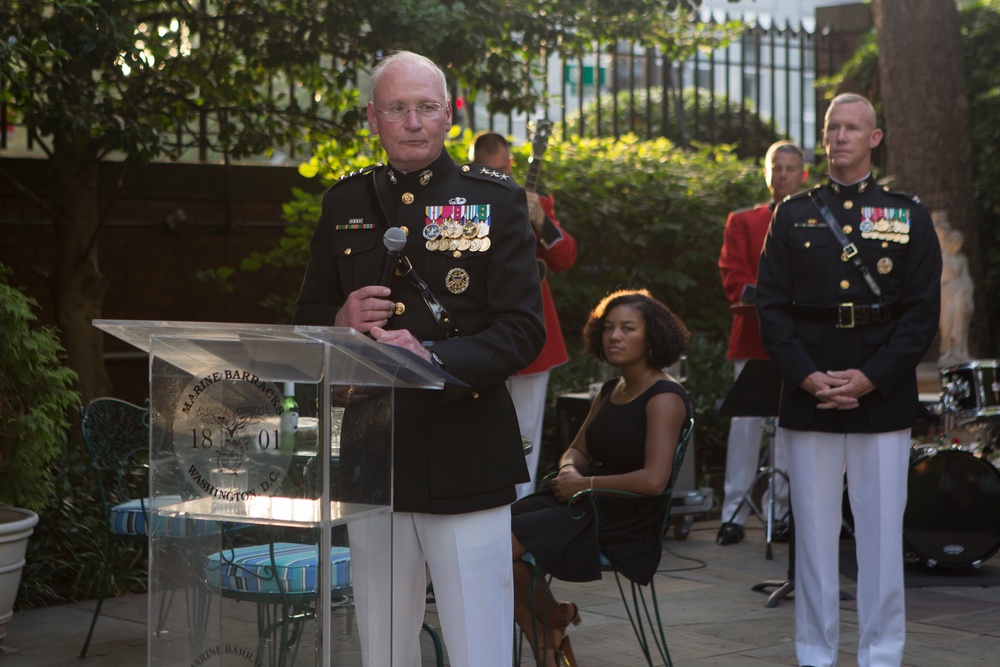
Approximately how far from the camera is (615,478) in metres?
4.51

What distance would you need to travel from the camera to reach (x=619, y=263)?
9.97m

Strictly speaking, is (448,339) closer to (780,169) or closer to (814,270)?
(814,270)

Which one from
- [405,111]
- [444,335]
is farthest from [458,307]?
[405,111]

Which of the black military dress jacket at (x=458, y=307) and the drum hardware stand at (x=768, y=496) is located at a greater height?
the black military dress jacket at (x=458, y=307)

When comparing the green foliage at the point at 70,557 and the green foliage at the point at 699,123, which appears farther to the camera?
A: the green foliage at the point at 699,123

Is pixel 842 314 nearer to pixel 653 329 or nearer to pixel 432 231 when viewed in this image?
pixel 653 329

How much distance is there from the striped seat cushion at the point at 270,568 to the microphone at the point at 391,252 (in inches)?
23.2

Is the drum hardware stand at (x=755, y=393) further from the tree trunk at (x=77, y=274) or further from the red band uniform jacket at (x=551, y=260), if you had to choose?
the tree trunk at (x=77, y=274)

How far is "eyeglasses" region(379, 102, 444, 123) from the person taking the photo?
2.93 m

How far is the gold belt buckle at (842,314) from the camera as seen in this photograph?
4.61 metres

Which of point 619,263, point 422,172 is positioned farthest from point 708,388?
point 422,172

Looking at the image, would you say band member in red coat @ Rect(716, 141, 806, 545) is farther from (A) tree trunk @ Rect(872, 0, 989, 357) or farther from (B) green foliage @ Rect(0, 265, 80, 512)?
(A) tree trunk @ Rect(872, 0, 989, 357)

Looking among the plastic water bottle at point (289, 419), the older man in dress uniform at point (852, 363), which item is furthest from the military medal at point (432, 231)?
the older man in dress uniform at point (852, 363)

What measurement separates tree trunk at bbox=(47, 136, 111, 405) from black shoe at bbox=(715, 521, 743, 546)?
3588 mm
